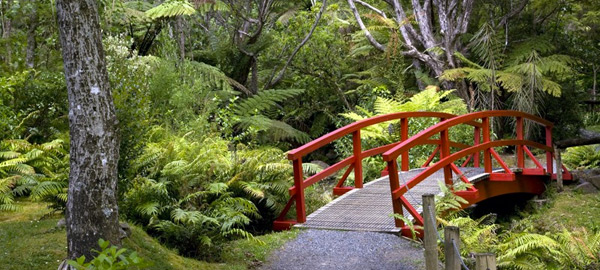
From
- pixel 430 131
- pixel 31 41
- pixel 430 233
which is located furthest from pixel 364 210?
pixel 31 41

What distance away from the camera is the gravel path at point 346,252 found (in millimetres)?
6309

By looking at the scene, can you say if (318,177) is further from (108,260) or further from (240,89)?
(240,89)

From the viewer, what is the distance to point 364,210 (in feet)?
27.1

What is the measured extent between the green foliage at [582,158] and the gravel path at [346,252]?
8.68 metres

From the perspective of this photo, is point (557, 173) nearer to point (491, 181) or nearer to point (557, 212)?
point (557, 212)

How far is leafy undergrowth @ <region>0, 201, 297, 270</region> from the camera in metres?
5.39

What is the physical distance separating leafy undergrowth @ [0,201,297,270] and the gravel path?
210 mm

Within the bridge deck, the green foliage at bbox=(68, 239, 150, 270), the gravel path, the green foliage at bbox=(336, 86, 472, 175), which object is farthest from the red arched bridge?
Result: the green foliage at bbox=(68, 239, 150, 270)

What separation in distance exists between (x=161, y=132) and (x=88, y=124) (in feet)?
17.2

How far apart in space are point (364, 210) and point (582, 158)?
8.42 meters

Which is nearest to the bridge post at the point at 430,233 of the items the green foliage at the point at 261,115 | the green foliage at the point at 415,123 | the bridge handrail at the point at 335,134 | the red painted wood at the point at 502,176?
the bridge handrail at the point at 335,134

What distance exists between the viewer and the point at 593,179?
12.1 metres

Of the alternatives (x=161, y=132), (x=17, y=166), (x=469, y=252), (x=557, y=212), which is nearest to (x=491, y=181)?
(x=557, y=212)

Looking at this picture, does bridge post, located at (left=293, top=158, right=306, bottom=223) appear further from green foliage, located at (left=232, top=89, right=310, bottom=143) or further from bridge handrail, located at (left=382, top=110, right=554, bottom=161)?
green foliage, located at (left=232, top=89, right=310, bottom=143)
